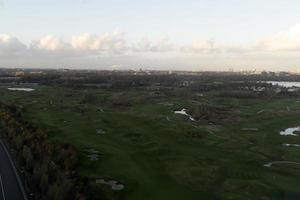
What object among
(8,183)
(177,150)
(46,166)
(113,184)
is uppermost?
(46,166)

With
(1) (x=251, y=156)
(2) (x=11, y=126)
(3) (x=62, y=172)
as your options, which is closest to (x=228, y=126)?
(1) (x=251, y=156)

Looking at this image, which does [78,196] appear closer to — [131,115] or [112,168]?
[112,168]

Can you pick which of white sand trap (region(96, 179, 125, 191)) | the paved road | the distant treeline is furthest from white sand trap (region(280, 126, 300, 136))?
the paved road

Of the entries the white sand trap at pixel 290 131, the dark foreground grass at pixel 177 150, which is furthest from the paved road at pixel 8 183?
the white sand trap at pixel 290 131

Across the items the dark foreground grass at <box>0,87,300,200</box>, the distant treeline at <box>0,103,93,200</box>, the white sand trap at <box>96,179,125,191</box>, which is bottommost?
the white sand trap at <box>96,179,125,191</box>

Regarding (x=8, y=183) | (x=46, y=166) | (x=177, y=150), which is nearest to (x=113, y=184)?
(x=46, y=166)

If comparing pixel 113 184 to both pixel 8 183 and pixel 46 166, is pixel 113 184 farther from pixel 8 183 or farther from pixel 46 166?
pixel 8 183

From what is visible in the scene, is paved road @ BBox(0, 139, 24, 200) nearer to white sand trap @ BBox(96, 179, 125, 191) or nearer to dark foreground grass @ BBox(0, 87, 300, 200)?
dark foreground grass @ BBox(0, 87, 300, 200)
